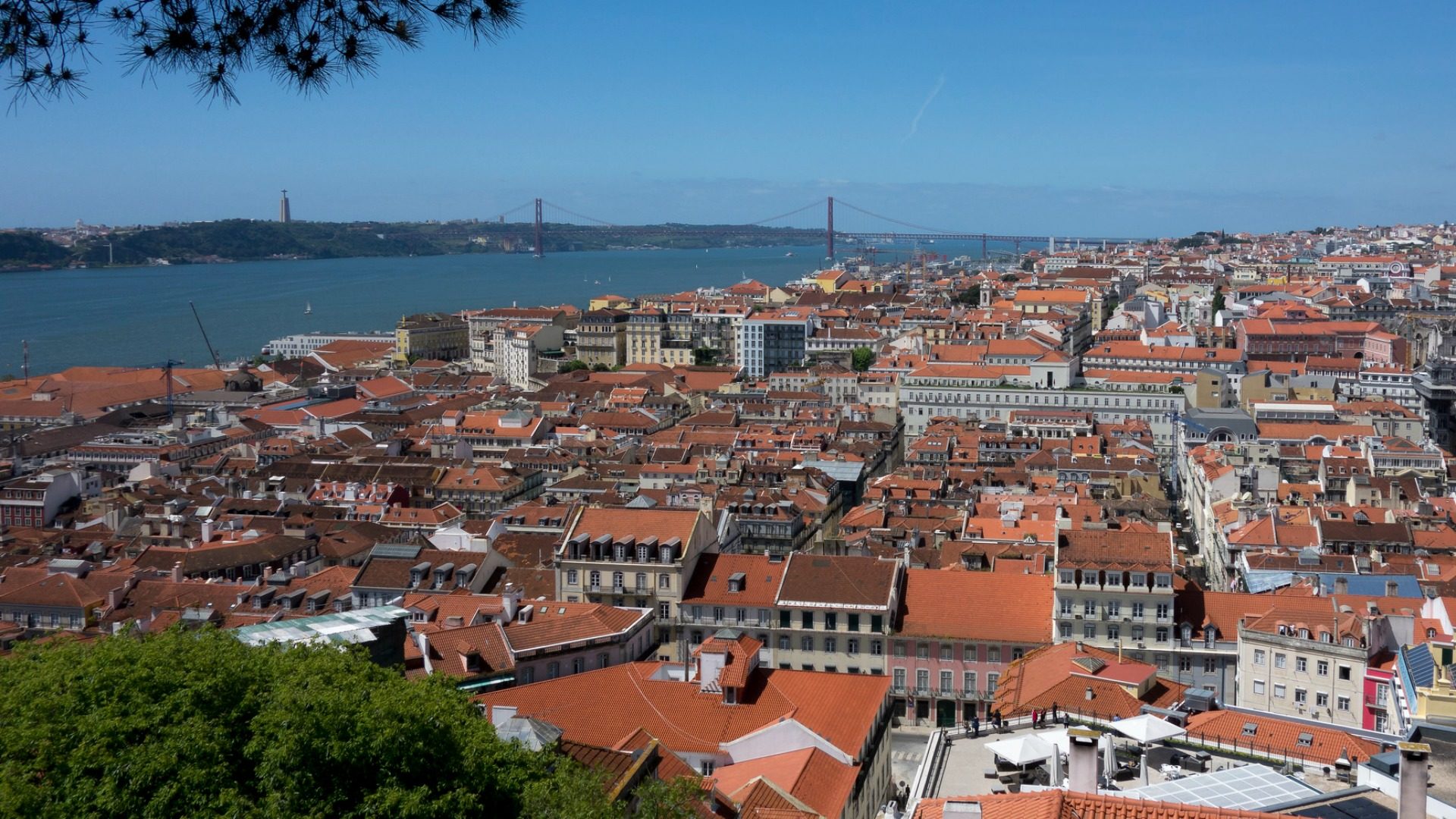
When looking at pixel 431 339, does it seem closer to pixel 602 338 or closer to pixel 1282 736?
Result: pixel 602 338

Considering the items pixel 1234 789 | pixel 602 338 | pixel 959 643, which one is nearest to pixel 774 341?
pixel 602 338

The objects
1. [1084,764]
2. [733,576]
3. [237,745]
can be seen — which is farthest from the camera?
[733,576]

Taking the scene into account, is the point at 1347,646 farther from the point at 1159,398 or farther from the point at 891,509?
the point at 1159,398

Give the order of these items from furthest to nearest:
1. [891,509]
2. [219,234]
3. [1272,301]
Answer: [219,234], [1272,301], [891,509]

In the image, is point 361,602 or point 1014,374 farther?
point 1014,374

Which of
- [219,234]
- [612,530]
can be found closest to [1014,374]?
[612,530]

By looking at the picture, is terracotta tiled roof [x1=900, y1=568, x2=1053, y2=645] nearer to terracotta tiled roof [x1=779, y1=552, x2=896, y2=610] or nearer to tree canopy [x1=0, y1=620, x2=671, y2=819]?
terracotta tiled roof [x1=779, y1=552, x2=896, y2=610]
